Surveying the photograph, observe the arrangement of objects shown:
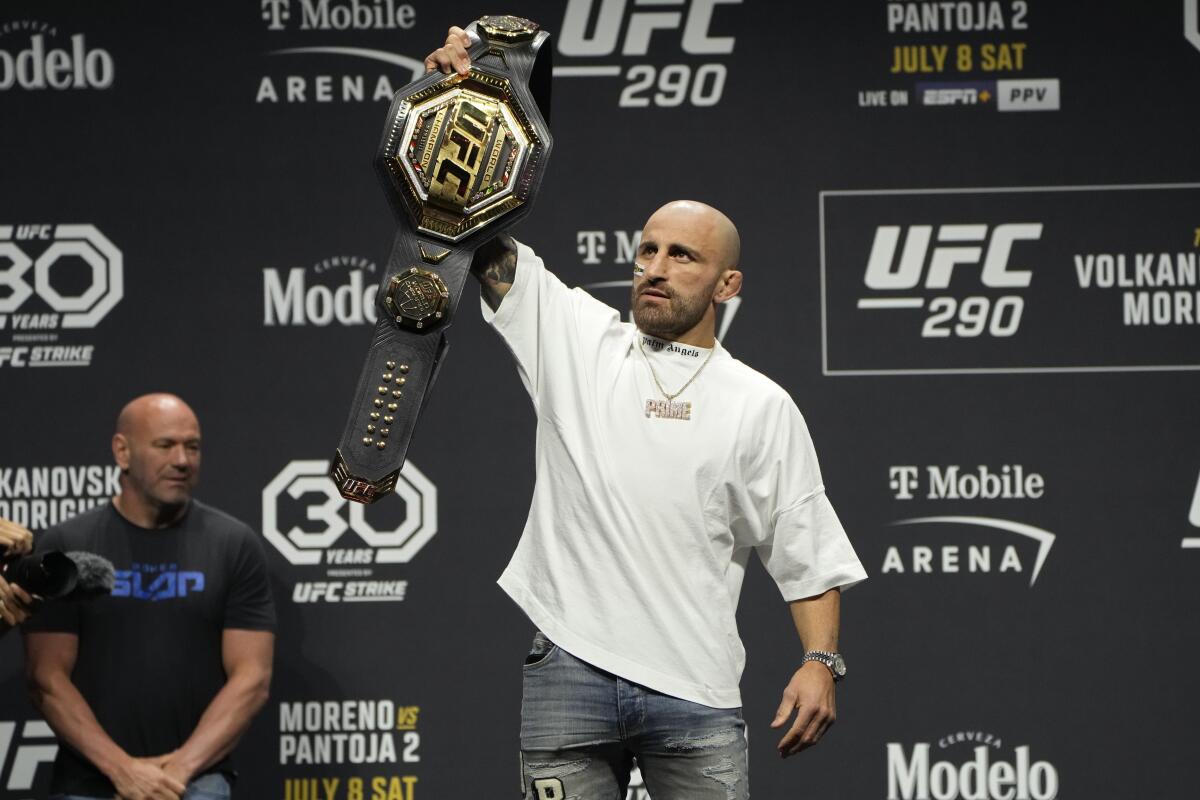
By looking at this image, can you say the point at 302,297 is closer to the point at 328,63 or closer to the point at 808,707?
the point at 328,63

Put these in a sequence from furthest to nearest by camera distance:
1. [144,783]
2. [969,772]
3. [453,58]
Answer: [969,772], [144,783], [453,58]

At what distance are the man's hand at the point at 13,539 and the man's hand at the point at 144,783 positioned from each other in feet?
2.45

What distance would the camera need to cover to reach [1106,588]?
13.3ft

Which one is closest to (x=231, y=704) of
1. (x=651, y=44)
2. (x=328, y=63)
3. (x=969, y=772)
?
(x=328, y=63)

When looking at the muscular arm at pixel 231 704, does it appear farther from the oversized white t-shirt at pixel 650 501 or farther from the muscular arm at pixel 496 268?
the muscular arm at pixel 496 268

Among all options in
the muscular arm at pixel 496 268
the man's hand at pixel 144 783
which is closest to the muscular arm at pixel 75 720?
the man's hand at pixel 144 783

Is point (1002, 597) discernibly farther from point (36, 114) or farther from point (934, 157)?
point (36, 114)

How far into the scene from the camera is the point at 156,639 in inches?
145

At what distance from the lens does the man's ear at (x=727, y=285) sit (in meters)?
2.66

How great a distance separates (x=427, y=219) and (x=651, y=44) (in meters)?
1.80

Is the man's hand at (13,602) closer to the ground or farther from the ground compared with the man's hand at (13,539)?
closer to the ground

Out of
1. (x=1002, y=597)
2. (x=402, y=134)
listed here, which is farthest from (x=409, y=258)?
(x=1002, y=597)

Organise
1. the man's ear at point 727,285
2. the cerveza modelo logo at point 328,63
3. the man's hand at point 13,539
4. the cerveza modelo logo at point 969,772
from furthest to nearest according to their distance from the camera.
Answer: the cerveza modelo logo at point 328,63
the cerveza modelo logo at point 969,772
the man's hand at point 13,539
the man's ear at point 727,285

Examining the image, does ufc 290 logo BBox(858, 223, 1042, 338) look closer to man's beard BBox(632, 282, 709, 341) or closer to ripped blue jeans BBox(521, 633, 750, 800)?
man's beard BBox(632, 282, 709, 341)
